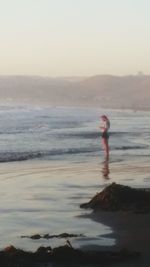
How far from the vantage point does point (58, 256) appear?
27.2ft

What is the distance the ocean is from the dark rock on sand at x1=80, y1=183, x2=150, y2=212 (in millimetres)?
364

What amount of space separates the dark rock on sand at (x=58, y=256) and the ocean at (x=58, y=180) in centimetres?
67

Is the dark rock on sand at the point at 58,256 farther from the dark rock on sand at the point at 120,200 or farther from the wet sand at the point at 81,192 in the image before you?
the dark rock on sand at the point at 120,200

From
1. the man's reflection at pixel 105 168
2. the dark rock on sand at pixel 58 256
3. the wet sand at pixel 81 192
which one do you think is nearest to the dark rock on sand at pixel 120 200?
the wet sand at pixel 81 192

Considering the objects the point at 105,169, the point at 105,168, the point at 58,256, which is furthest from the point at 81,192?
the point at 58,256

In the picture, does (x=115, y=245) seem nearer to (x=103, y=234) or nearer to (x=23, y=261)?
(x=103, y=234)

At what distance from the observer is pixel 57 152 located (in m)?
24.7

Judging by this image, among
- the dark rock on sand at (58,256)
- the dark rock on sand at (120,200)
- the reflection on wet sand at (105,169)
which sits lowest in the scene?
the dark rock on sand at (58,256)

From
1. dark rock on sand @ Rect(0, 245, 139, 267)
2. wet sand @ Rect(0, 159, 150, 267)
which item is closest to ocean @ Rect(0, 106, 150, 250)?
wet sand @ Rect(0, 159, 150, 267)

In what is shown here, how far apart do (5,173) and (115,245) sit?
8.97 metres

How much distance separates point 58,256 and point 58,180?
787 centimetres

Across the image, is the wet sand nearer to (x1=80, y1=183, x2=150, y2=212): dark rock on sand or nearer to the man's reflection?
the man's reflection

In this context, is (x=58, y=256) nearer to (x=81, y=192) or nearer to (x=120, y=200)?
(x=120, y=200)

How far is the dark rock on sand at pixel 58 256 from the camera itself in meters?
8.05
